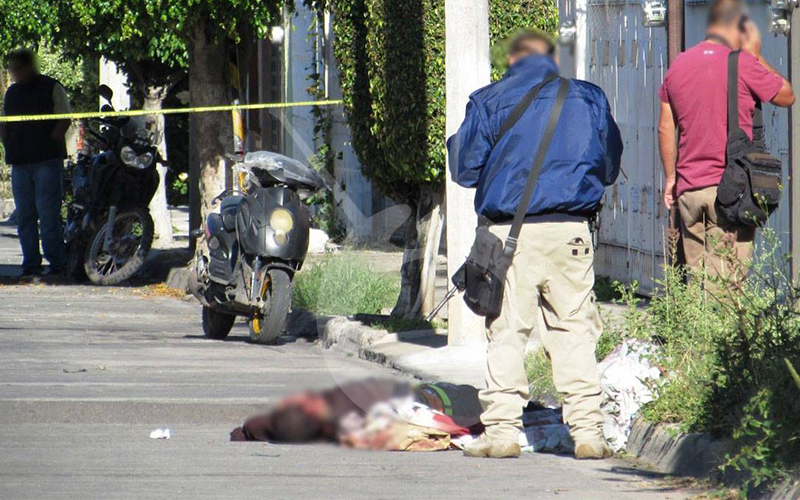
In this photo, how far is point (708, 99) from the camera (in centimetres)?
751

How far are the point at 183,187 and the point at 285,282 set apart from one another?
16.2 metres

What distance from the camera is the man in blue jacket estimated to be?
6191 mm

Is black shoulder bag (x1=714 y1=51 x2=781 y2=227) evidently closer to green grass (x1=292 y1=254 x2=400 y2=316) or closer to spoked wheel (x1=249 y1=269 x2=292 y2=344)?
spoked wheel (x1=249 y1=269 x2=292 y2=344)

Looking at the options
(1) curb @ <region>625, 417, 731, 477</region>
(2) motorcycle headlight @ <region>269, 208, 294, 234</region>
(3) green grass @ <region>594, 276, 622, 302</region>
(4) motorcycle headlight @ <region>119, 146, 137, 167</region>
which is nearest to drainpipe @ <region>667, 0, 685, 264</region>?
(3) green grass @ <region>594, 276, 622, 302</region>

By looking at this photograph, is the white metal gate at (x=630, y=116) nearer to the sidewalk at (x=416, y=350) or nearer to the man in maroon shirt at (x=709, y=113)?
the sidewalk at (x=416, y=350)

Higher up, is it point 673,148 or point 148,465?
point 673,148

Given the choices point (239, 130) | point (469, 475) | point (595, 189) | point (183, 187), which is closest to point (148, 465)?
point (469, 475)

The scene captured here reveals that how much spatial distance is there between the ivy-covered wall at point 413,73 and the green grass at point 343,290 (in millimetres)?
1672

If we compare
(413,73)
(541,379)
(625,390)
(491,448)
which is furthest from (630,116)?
(491,448)

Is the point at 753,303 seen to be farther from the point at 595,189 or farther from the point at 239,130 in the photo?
the point at 239,130

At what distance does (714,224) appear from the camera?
7.58 m

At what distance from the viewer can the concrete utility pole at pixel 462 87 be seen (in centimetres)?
861

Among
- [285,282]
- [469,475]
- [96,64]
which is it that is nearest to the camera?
[469,475]

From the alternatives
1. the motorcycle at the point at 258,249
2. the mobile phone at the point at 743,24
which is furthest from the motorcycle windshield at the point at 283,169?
the mobile phone at the point at 743,24
